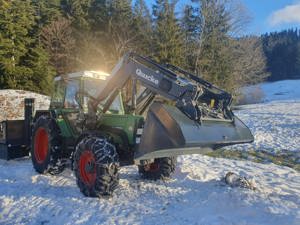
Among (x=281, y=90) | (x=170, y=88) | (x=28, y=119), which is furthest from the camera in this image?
(x=281, y=90)

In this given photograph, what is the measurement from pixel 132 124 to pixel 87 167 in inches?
43.1

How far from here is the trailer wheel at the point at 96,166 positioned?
553 cm

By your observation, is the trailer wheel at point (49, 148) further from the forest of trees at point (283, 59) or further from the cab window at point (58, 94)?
the forest of trees at point (283, 59)

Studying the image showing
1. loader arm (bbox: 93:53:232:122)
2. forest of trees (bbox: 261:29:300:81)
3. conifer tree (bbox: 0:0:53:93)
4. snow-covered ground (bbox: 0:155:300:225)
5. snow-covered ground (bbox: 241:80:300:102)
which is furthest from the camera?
forest of trees (bbox: 261:29:300:81)

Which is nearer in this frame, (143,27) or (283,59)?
(143,27)

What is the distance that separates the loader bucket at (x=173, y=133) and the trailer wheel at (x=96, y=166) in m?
0.53

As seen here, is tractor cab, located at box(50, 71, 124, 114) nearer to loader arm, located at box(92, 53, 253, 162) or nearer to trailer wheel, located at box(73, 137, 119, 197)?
loader arm, located at box(92, 53, 253, 162)

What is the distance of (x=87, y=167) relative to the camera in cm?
587

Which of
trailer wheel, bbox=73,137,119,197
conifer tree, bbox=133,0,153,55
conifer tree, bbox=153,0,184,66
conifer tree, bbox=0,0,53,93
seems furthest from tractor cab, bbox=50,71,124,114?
conifer tree, bbox=133,0,153,55

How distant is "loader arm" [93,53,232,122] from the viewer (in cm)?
527

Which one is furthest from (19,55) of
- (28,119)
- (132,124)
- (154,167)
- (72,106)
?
(132,124)

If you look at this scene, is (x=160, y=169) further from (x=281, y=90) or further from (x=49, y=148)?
(x=281, y=90)

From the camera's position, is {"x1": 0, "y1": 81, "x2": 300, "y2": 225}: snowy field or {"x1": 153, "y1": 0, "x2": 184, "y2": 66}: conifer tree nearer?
{"x1": 0, "y1": 81, "x2": 300, "y2": 225}: snowy field

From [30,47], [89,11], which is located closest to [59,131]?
[30,47]
